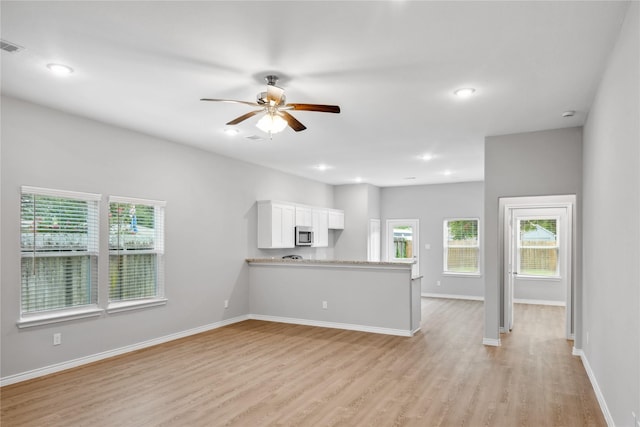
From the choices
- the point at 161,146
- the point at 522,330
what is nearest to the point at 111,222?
the point at 161,146

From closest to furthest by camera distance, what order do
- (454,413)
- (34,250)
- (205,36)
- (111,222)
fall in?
(205,36)
(454,413)
(34,250)
(111,222)

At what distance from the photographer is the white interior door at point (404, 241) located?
35.0 ft

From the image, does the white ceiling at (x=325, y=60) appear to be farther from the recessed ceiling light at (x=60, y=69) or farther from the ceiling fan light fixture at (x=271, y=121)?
the ceiling fan light fixture at (x=271, y=121)

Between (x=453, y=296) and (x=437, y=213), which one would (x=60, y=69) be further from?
(x=453, y=296)

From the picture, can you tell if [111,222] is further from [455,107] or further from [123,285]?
[455,107]

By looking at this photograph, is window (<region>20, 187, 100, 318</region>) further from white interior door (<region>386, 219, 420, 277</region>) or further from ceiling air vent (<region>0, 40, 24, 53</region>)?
white interior door (<region>386, 219, 420, 277</region>)

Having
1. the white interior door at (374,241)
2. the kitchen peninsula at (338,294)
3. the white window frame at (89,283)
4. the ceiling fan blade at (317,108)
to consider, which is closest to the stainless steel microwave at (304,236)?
the kitchen peninsula at (338,294)

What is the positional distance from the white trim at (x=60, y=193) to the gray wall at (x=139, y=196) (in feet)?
0.19

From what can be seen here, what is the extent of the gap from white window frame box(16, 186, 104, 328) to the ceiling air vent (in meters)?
1.56

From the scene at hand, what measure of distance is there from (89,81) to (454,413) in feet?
14.0

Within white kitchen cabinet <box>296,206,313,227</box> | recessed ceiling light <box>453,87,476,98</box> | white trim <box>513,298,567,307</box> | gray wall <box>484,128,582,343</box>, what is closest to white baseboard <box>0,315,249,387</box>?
white kitchen cabinet <box>296,206,313,227</box>

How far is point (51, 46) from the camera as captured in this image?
314 cm

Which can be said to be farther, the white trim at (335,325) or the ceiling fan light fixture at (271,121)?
the white trim at (335,325)

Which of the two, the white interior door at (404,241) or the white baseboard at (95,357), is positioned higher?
the white interior door at (404,241)
